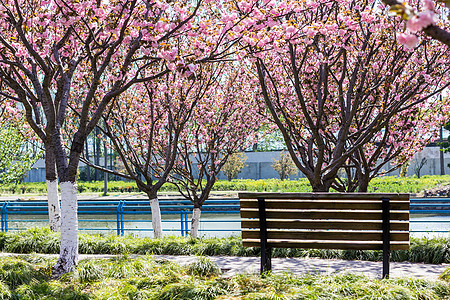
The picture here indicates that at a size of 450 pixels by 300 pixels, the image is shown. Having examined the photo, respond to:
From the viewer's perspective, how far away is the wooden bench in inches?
198

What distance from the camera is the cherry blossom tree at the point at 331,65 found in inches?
245

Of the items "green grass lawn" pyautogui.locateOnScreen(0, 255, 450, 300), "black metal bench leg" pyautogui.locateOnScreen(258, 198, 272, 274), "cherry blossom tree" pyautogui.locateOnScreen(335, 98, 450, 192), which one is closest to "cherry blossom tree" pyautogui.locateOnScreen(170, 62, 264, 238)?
"cherry blossom tree" pyautogui.locateOnScreen(335, 98, 450, 192)

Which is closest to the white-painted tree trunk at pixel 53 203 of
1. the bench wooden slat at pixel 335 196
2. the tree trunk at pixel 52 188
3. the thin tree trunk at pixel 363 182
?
the tree trunk at pixel 52 188

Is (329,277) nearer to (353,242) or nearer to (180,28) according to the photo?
(353,242)

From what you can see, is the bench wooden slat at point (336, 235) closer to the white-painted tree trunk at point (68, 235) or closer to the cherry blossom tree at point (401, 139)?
the white-painted tree trunk at point (68, 235)

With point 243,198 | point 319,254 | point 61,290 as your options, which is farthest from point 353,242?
point 61,290

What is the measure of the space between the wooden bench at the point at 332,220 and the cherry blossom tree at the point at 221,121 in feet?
15.2

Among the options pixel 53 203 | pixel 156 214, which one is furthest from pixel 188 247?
pixel 53 203

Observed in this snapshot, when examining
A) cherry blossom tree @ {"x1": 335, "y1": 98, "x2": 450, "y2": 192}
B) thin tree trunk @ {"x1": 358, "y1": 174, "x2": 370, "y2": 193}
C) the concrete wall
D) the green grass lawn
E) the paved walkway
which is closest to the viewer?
the green grass lawn

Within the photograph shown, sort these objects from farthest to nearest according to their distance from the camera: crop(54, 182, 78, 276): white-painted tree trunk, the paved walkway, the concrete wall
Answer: the concrete wall < crop(54, 182, 78, 276): white-painted tree trunk < the paved walkway

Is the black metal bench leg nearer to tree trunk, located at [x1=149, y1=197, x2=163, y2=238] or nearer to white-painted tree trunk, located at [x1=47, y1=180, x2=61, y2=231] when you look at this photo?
tree trunk, located at [x1=149, y1=197, x2=163, y2=238]

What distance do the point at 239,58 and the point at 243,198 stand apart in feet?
6.31

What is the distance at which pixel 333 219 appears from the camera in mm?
5125

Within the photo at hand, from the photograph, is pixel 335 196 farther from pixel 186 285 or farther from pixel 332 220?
pixel 186 285
